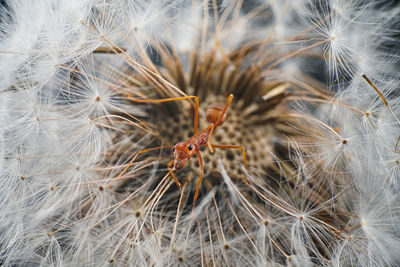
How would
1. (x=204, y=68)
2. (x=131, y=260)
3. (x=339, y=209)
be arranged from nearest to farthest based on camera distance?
(x=131, y=260), (x=339, y=209), (x=204, y=68)

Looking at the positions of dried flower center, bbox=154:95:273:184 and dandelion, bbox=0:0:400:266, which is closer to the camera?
dandelion, bbox=0:0:400:266

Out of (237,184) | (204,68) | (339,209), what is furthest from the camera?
(204,68)

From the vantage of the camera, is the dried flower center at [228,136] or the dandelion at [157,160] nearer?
the dandelion at [157,160]

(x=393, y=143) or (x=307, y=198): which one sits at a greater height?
(x=393, y=143)

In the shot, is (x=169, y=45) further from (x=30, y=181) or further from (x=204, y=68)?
(x=30, y=181)

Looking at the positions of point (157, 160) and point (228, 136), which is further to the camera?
point (228, 136)

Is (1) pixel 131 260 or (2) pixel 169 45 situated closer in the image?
(1) pixel 131 260

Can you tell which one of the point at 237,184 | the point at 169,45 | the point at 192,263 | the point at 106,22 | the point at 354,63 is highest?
the point at 106,22

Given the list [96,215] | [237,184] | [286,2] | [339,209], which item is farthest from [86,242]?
[286,2]
